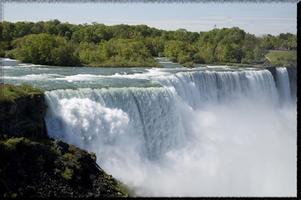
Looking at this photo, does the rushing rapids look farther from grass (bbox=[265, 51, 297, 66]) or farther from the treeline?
grass (bbox=[265, 51, 297, 66])

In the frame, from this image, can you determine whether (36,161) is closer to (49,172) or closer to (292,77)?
(49,172)

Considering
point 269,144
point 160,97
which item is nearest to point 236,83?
point 269,144

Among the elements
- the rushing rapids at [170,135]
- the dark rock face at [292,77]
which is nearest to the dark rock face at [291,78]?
the dark rock face at [292,77]

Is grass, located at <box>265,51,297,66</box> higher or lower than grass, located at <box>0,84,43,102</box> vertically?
higher

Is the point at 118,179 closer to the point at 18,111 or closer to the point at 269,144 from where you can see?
the point at 18,111

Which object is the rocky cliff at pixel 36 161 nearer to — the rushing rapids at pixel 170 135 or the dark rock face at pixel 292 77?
the rushing rapids at pixel 170 135

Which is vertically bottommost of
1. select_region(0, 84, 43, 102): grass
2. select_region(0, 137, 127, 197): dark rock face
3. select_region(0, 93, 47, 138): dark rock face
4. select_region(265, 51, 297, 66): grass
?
select_region(0, 137, 127, 197): dark rock face

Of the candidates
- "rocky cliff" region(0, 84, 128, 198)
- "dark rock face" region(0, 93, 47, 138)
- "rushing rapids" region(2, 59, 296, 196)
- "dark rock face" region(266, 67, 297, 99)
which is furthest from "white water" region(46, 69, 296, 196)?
"dark rock face" region(266, 67, 297, 99)
